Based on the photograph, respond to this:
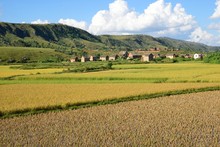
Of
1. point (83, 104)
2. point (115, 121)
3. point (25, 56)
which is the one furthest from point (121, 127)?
point (25, 56)

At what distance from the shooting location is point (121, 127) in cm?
1836

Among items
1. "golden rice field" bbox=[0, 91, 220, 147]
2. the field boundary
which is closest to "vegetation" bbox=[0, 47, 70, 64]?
the field boundary

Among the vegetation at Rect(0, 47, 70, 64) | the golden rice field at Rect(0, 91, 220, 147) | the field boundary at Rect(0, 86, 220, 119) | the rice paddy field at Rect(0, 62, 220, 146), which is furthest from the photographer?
the vegetation at Rect(0, 47, 70, 64)

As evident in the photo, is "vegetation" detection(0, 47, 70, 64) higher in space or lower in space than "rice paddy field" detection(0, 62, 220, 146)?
higher

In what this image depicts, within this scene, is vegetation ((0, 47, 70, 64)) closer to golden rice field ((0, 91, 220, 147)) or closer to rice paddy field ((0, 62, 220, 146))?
rice paddy field ((0, 62, 220, 146))

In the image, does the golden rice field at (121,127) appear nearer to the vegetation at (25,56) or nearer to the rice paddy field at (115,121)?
the rice paddy field at (115,121)

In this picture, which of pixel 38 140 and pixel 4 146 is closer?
pixel 4 146

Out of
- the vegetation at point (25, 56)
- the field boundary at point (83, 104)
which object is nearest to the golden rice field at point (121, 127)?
the field boundary at point (83, 104)

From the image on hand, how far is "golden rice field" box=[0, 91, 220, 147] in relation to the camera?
15414 mm

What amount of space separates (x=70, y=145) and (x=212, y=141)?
6858 mm

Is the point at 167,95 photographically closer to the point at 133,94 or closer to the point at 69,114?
the point at 133,94

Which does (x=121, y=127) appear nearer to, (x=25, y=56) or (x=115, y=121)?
(x=115, y=121)

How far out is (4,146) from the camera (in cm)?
A: 1463

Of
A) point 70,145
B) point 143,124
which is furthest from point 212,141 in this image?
point 70,145
